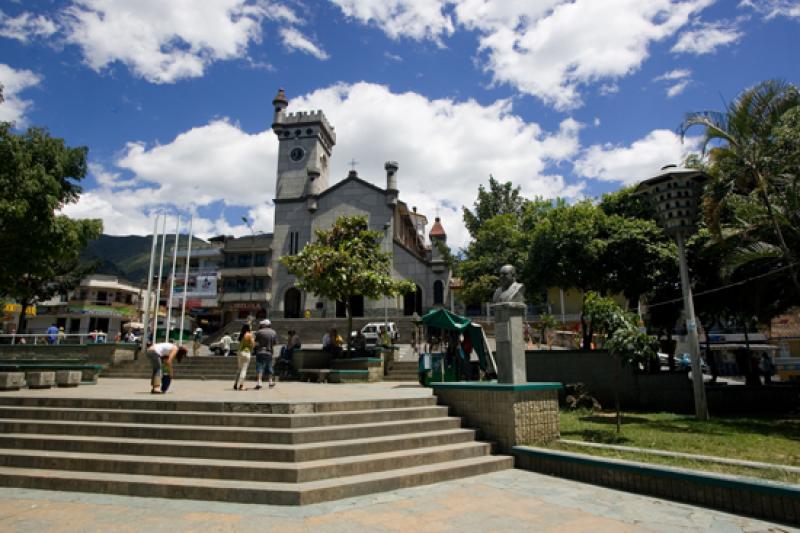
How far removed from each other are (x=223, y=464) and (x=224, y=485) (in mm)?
428

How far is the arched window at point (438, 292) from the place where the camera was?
3572cm

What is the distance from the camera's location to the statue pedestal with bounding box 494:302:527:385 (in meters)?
8.16

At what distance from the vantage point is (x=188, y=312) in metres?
47.6

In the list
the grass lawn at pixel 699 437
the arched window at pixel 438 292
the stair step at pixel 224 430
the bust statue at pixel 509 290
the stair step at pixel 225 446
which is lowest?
the grass lawn at pixel 699 437

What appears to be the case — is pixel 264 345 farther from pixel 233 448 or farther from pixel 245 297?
pixel 245 297

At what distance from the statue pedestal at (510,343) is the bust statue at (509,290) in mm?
123

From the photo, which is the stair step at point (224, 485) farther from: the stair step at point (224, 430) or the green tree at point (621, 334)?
the green tree at point (621, 334)

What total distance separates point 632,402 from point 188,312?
43547 mm

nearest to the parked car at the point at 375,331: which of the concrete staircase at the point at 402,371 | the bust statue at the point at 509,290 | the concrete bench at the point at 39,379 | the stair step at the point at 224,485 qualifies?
the concrete staircase at the point at 402,371

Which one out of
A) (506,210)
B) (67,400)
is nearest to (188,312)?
(506,210)

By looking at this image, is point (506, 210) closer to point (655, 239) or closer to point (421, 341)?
point (421, 341)

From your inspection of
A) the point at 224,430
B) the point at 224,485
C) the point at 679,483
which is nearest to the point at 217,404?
the point at 224,430

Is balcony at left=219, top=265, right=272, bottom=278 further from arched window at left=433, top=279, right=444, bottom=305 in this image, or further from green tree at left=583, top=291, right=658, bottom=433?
green tree at left=583, top=291, right=658, bottom=433

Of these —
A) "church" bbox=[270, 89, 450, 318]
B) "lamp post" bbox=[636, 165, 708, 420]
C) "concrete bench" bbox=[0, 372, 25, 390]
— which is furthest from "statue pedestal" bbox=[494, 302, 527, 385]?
"church" bbox=[270, 89, 450, 318]
